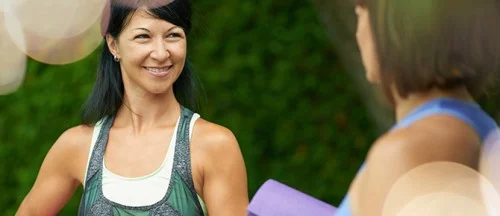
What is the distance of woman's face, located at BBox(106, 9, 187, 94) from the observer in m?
2.54

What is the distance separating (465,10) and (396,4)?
0.37 ft

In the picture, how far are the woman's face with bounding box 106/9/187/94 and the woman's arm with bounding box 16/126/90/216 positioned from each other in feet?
0.88

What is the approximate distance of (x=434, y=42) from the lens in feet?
5.12

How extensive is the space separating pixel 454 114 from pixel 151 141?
1.18 m

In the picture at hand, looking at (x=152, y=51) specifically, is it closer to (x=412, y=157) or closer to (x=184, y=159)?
(x=184, y=159)

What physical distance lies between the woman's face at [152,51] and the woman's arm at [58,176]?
268 mm

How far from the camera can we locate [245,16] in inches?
185

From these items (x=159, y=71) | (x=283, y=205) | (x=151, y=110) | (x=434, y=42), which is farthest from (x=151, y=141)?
(x=434, y=42)

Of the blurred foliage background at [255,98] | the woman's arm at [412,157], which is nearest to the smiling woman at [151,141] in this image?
the woman's arm at [412,157]

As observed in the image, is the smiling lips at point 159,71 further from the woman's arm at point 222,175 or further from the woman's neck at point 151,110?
the woman's arm at point 222,175

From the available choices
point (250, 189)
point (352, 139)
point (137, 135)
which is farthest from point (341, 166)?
point (137, 135)

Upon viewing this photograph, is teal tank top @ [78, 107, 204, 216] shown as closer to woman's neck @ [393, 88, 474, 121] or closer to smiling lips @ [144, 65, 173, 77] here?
smiling lips @ [144, 65, 173, 77]

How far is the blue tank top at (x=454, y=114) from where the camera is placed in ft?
5.09

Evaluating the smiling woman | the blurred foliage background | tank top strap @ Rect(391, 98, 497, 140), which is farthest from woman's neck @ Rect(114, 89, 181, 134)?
the blurred foliage background
